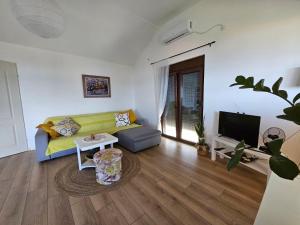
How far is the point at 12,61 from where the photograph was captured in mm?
2992

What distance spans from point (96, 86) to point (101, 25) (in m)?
1.61

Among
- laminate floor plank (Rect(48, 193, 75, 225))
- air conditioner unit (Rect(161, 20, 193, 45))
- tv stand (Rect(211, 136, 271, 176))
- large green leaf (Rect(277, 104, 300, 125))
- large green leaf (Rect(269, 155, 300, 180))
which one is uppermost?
air conditioner unit (Rect(161, 20, 193, 45))

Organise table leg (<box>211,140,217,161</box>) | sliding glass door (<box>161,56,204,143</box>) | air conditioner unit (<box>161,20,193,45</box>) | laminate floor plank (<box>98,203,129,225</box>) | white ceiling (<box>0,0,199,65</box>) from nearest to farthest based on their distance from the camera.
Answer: laminate floor plank (<box>98,203,129,225</box>)
table leg (<box>211,140,217,161</box>)
white ceiling (<box>0,0,199,65</box>)
air conditioner unit (<box>161,20,193,45</box>)
sliding glass door (<box>161,56,204,143</box>)

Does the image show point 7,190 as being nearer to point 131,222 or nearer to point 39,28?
point 131,222

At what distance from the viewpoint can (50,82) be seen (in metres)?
3.44

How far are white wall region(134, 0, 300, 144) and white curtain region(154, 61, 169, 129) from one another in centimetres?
47

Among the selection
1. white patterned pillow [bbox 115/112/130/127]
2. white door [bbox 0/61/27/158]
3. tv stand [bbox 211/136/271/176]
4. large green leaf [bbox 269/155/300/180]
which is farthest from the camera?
white patterned pillow [bbox 115/112/130/127]

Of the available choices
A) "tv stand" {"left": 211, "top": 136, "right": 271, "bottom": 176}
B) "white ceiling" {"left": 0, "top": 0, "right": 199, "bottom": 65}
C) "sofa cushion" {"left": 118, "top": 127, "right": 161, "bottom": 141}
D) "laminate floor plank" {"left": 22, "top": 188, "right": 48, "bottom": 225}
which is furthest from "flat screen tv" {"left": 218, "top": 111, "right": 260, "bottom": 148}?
"laminate floor plank" {"left": 22, "top": 188, "right": 48, "bottom": 225}

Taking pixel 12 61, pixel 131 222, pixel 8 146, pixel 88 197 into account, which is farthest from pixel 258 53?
pixel 8 146

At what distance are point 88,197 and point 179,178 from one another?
125 centimetres

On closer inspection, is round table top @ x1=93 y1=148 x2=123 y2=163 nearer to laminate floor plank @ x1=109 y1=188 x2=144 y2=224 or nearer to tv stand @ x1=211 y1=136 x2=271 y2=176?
laminate floor plank @ x1=109 y1=188 x2=144 y2=224

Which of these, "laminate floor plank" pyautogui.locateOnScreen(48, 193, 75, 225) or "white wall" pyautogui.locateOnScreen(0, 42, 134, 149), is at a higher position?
"white wall" pyautogui.locateOnScreen(0, 42, 134, 149)

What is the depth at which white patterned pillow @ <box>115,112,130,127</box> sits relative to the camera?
154 inches

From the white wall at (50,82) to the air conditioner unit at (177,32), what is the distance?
6.52 feet
